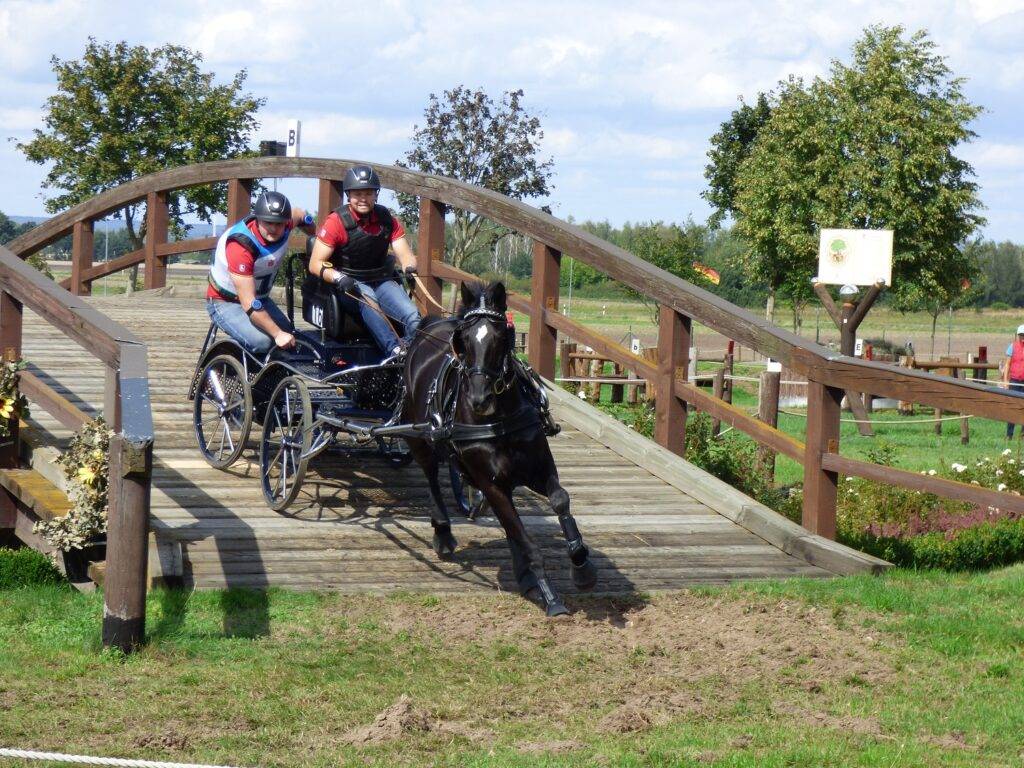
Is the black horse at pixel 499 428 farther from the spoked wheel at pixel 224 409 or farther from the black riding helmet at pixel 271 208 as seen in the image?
the black riding helmet at pixel 271 208

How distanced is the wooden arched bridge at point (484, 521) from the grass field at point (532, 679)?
1.26 feet

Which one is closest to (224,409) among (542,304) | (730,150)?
(542,304)

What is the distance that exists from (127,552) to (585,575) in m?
2.27

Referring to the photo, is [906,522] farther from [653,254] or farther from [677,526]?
[653,254]

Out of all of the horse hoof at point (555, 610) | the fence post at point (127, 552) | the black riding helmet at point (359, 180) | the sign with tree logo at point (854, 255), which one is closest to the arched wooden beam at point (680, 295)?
the black riding helmet at point (359, 180)

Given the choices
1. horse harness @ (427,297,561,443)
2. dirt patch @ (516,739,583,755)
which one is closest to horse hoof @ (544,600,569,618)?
horse harness @ (427,297,561,443)

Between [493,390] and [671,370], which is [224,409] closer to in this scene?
[493,390]

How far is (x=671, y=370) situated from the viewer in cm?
973

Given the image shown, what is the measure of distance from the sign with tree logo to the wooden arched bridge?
10.8 m

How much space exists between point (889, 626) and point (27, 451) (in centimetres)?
522

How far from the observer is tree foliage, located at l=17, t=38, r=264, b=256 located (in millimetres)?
32094

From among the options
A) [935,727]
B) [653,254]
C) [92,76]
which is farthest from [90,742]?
[653,254]

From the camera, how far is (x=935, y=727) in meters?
5.58

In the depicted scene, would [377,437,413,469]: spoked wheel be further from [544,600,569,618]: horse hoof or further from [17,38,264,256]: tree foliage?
[17,38,264,256]: tree foliage
